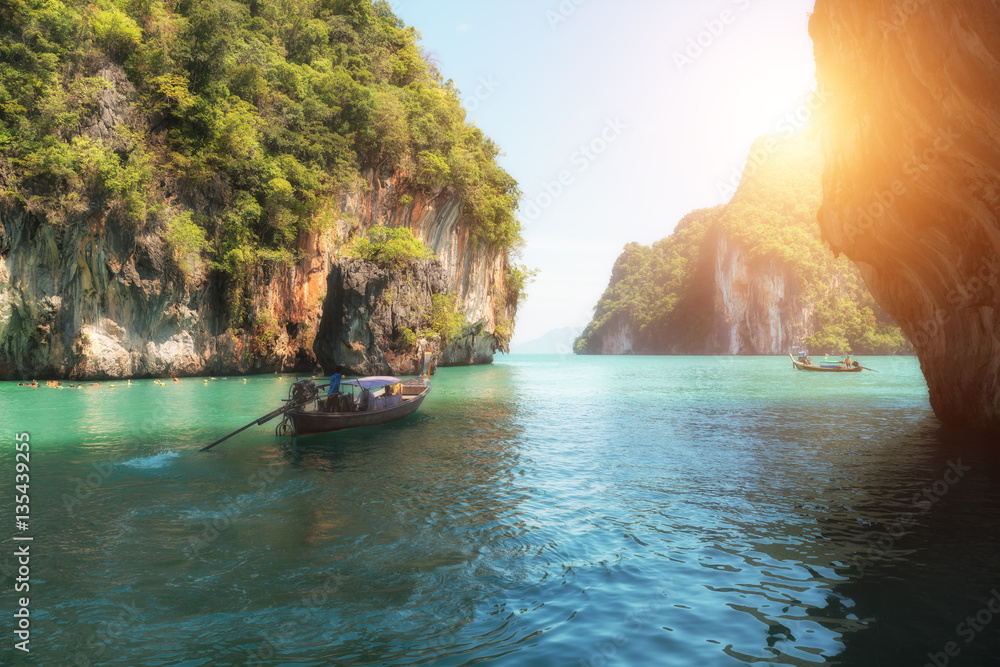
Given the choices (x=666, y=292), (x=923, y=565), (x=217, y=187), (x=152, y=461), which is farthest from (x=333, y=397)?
(x=666, y=292)

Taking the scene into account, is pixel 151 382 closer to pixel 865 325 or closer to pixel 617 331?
pixel 865 325

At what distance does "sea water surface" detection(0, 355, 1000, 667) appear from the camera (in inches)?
168

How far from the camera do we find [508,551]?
6.15 metres

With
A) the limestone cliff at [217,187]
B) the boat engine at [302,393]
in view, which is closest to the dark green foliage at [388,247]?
the limestone cliff at [217,187]

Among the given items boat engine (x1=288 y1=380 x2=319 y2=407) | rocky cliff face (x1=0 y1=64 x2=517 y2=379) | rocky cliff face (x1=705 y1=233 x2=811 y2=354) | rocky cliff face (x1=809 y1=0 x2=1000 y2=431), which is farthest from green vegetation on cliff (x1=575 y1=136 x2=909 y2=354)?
boat engine (x1=288 y1=380 x2=319 y2=407)

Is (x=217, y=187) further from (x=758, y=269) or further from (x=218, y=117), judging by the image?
(x=758, y=269)

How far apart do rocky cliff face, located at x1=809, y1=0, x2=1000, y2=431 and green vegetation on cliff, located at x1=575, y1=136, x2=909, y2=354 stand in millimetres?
80266

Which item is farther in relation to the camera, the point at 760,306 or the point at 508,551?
the point at 760,306

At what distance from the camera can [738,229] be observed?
9106cm

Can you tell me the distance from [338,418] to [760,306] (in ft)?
295

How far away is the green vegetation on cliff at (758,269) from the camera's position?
87.8 m

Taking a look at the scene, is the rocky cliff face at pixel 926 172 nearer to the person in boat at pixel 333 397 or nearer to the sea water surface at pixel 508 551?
the sea water surface at pixel 508 551

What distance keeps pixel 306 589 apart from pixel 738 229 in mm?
97378

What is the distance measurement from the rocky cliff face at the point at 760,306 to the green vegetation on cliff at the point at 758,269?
51 cm
